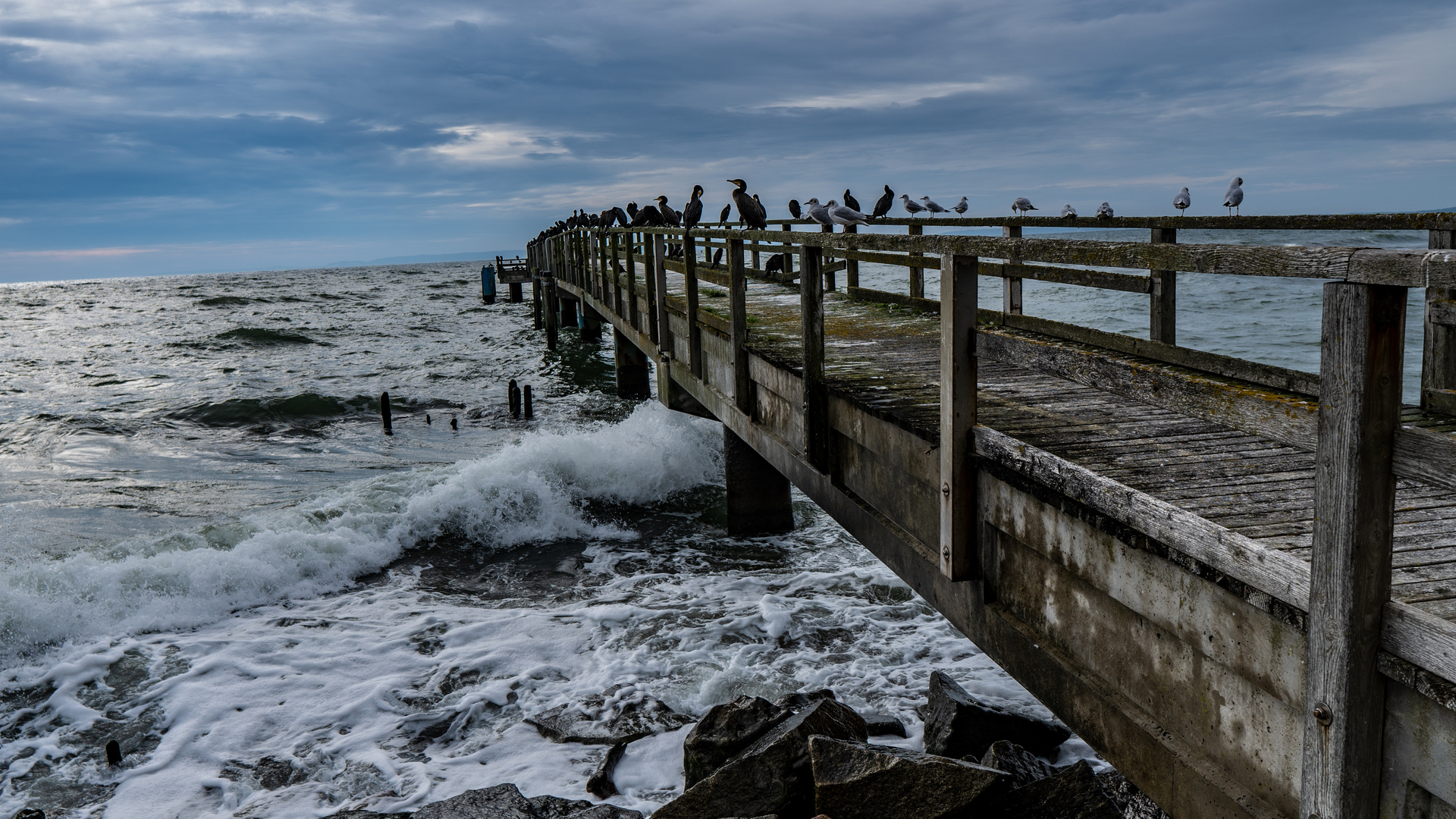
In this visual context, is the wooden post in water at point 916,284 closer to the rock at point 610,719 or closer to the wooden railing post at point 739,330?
the wooden railing post at point 739,330

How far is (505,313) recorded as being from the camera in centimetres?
4972

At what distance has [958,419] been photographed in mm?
3816

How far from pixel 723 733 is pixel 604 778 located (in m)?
0.90

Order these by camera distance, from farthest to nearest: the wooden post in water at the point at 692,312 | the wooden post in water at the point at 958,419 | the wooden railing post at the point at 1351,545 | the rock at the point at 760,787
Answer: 1. the wooden post in water at the point at 692,312
2. the rock at the point at 760,787
3. the wooden post in water at the point at 958,419
4. the wooden railing post at the point at 1351,545

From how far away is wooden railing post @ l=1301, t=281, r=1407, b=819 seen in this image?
1.87m

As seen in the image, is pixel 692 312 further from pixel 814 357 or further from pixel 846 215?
pixel 814 357

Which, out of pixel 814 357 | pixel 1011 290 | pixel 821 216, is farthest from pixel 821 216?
pixel 814 357

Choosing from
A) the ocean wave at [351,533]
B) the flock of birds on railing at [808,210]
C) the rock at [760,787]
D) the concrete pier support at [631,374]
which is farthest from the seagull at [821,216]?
the concrete pier support at [631,374]

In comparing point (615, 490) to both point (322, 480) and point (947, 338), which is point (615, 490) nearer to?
point (322, 480)

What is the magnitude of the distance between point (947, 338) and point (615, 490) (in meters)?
9.63

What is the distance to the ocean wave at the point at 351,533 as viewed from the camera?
9.21 m

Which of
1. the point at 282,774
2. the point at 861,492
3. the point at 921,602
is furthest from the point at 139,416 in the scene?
the point at 861,492

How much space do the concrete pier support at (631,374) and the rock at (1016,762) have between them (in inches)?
653

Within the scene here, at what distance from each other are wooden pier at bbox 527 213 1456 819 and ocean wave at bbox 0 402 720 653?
21.0 ft
